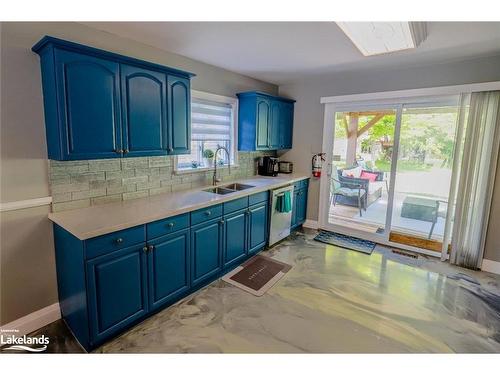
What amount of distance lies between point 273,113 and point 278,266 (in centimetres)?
226

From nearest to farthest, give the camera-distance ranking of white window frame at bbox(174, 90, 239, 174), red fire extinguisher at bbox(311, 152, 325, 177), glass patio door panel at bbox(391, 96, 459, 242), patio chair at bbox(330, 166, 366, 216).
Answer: white window frame at bbox(174, 90, 239, 174) → glass patio door panel at bbox(391, 96, 459, 242) → patio chair at bbox(330, 166, 366, 216) → red fire extinguisher at bbox(311, 152, 325, 177)

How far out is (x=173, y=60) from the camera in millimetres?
2865

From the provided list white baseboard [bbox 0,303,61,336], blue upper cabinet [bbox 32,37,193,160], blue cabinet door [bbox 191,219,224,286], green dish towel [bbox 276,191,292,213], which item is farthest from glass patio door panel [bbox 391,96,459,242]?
white baseboard [bbox 0,303,61,336]

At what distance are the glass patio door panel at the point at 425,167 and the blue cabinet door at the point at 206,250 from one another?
2.70m

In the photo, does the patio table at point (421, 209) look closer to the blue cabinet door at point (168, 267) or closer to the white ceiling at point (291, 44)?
the white ceiling at point (291, 44)

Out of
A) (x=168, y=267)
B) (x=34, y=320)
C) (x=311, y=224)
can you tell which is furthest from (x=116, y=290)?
(x=311, y=224)

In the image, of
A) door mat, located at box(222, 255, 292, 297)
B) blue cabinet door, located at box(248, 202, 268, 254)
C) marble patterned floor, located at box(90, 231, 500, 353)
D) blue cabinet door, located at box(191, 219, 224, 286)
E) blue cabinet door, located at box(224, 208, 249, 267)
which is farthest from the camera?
blue cabinet door, located at box(248, 202, 268, 254)

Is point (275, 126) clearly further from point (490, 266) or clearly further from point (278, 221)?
point (490, 266)

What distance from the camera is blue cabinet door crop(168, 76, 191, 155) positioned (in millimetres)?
2516

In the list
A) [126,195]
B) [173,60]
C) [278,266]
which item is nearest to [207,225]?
[126,195]

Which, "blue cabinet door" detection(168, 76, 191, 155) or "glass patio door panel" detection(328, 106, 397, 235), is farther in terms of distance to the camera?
"glass patio door panel" detection(328, 106, 397, 235)

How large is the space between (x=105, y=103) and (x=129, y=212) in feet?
2.86

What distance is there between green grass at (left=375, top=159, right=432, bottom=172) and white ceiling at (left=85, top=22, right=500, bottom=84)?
1.27 meters

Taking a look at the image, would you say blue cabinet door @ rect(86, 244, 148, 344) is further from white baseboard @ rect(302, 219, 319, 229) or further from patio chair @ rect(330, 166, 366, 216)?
patio chair @ rect(330, 166, 366, 216)
